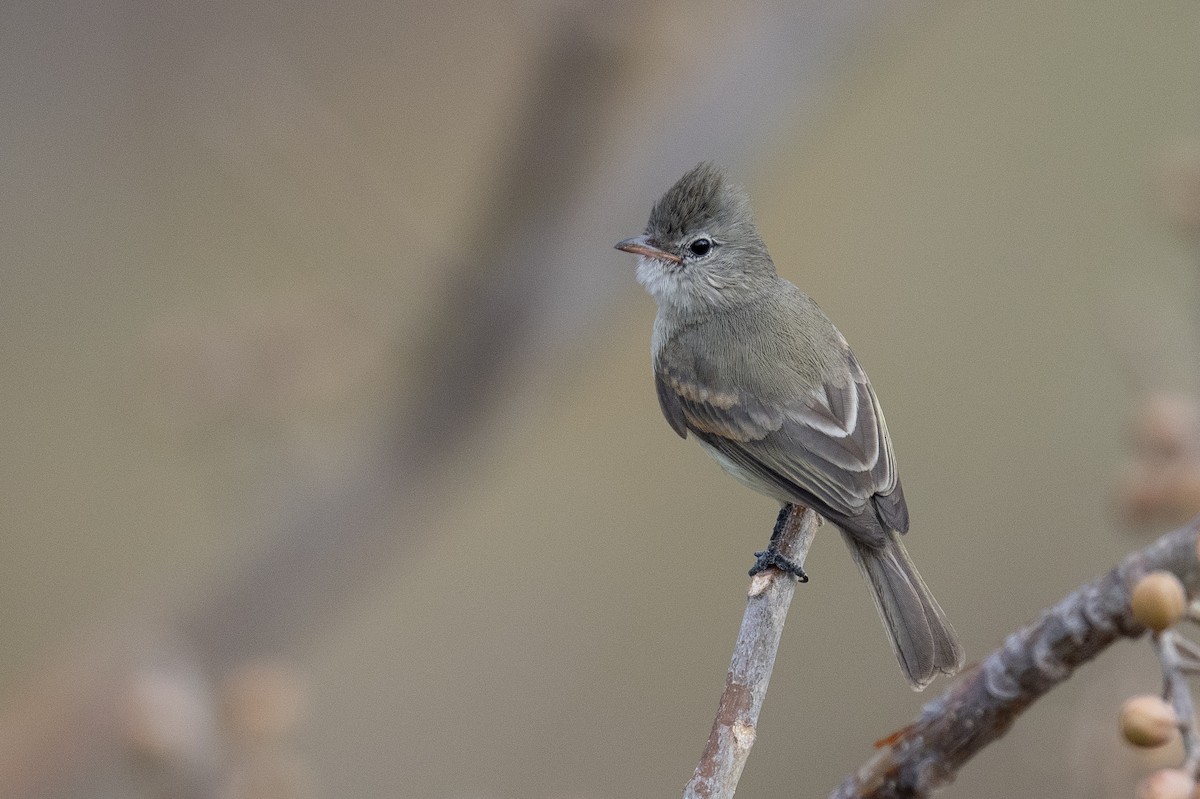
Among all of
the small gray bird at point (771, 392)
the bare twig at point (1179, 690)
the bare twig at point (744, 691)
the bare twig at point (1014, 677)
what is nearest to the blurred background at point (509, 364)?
the small gray bird at point (771, 392)

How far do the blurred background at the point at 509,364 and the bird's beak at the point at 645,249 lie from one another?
1.14 metres

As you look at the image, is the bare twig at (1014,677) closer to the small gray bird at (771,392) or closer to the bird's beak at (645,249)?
the small gray bird at (771,392)

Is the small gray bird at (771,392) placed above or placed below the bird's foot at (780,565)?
above

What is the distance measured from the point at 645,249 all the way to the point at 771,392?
2.31ft

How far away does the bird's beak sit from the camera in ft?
13.5

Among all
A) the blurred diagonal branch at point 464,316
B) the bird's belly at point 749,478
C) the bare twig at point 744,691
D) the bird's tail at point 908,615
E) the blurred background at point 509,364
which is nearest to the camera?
the bare twig at point 744,691

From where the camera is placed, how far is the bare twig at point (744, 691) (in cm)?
190

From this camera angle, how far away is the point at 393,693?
7.52m

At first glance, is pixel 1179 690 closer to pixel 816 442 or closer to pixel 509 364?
pixel 816 442

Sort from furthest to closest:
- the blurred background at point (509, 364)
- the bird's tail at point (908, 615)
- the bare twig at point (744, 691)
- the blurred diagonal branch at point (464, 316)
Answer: the blurred diagonal branch at point (464, 316), the blurred background at point (509, 364), the bird's tail at point (908, 615), the bare twig at point (744, 691)

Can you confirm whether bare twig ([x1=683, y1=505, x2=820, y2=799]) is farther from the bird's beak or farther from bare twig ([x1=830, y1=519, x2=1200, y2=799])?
the bird's beak

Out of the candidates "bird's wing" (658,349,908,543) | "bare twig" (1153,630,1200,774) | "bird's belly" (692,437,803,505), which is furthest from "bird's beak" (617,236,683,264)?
"bare twig" (1153,630,1200,774)

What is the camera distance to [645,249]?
4.14 metres

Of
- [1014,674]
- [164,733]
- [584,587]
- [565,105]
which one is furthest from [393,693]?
[1014,674]
